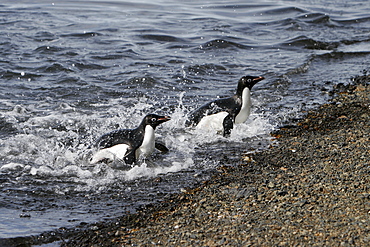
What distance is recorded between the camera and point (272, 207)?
19.3 ft

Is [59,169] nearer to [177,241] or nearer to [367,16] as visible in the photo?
[177,241]

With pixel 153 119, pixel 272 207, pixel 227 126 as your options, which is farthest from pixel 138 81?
pixel 272 207

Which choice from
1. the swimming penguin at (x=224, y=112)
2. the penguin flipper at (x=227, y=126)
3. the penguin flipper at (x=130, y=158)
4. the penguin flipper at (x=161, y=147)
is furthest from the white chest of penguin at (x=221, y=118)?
the penguin flipper at (x=130, y=158)

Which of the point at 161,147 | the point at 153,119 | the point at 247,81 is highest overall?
the point at 247,81

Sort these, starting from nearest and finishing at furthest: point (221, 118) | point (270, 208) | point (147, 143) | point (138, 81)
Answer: point (270, 208) < point (147, 143) < point (221, 118) < point (138, 81)

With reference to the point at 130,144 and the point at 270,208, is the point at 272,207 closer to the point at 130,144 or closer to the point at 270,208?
the point at 270,208

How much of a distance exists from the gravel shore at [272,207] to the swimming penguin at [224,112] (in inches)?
59.3

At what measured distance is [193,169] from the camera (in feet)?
25.6

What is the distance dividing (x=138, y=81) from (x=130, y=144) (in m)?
5.03

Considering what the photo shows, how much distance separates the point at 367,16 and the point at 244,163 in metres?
15.2

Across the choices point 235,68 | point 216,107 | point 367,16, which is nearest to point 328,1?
point 367,16

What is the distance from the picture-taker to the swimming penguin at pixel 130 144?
26.6 feet

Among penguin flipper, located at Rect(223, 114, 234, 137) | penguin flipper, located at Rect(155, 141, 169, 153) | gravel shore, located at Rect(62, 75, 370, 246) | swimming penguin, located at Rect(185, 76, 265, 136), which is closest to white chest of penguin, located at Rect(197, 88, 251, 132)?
swimming penguin, located at Rect(185, 76, 265, 136)

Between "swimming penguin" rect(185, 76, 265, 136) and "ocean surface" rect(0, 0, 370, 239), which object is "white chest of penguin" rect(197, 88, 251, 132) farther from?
"ocean surface" rect(0, 0, 370, 239)
